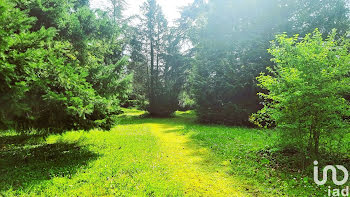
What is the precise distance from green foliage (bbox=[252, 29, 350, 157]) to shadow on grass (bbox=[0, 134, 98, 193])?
6.38 meters

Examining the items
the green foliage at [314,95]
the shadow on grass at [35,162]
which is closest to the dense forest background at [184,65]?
the green foliage at [314,95]

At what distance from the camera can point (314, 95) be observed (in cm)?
479

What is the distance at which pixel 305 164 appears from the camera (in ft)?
16.7

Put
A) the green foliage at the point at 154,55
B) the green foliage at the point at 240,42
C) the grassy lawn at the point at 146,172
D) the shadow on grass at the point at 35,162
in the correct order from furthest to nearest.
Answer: the green foliage at the point at 154,55 → the green foliage at the point at 240,42 → the shadow on grass at the point at 35,162 → the grassy lawn at the point at 146,172

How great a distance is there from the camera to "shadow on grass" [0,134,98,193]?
15.1ft

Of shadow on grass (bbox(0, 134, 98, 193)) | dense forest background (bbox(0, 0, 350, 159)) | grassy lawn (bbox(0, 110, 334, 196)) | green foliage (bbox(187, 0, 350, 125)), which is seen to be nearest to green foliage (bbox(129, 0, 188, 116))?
dense forest background (bbox(0, 0, 350, 159))

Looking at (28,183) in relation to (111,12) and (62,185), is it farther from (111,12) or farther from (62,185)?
(111,12)

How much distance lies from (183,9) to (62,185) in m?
26.8

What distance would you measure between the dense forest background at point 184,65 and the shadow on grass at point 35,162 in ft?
4.05

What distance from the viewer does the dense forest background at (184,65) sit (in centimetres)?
467

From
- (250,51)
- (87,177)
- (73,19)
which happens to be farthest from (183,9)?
(87,177)

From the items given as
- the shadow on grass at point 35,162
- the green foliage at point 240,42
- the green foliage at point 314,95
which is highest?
the green foliage at point 240,42

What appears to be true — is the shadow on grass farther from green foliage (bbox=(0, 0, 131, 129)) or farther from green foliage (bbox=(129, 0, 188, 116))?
green foliage (bbox=(129, 0, 188, 116))

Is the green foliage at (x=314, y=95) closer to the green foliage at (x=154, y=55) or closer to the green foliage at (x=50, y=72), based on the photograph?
the green foliage at (x=50, y=72)
